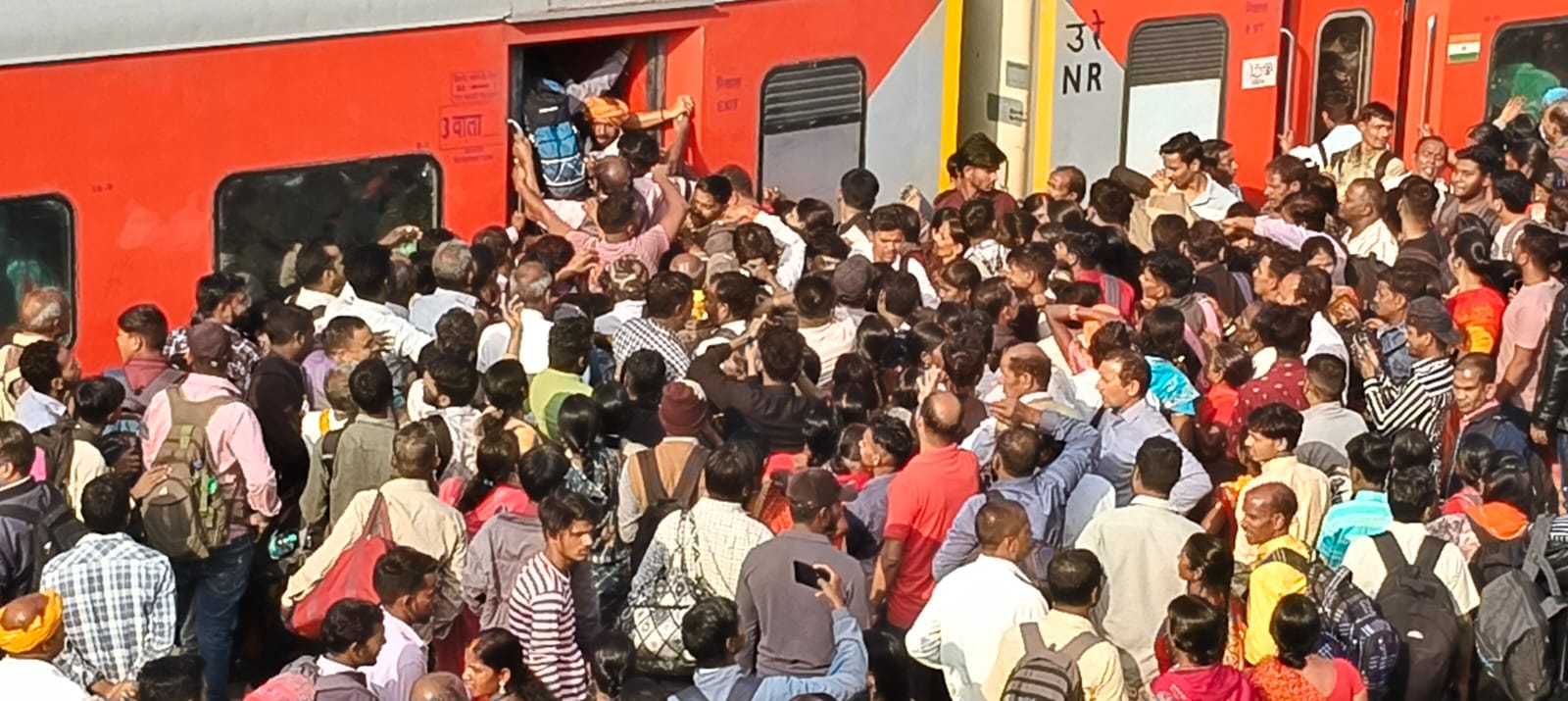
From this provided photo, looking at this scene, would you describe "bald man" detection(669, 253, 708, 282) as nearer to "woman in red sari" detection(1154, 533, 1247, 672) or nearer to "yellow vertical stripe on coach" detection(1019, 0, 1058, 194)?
"yellow vertical stripe on coach" detection(1019, 0, 1058, 194)

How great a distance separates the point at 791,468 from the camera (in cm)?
861

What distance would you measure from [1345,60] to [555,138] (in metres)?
5.55

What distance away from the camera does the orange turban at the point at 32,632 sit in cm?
667

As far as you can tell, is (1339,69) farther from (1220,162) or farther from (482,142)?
(482,142)

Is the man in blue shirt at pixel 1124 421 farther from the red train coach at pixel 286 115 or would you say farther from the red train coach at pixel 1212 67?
the red train coach at pixel 1212 67

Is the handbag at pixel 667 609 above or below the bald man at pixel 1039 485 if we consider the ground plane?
below

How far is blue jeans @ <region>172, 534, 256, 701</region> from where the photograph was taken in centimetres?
838

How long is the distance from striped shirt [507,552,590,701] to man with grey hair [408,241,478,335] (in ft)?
8.14

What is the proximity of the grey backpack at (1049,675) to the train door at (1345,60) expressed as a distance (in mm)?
7677

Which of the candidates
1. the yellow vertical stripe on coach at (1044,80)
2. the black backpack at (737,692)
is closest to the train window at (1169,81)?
the yellow vertical stripe on coach at (1044,80)

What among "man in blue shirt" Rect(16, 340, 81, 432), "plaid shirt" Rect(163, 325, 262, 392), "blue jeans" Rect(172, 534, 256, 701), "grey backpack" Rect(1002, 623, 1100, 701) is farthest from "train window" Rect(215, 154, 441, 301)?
"grey backpack" Rect(1002, 623, 1100, 701)

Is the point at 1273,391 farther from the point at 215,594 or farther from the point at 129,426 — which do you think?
the point at 129,426

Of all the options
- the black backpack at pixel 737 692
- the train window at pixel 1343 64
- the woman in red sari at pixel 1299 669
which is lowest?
the black backpack at pixel 737 692

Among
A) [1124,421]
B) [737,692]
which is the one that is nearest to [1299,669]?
[737,692]
